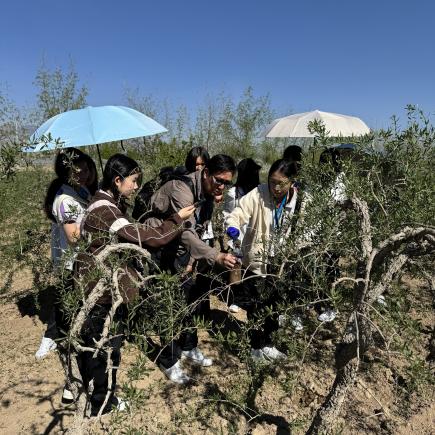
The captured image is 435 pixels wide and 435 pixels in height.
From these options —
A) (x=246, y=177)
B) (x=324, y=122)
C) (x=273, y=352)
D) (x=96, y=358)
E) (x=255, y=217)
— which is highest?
(x=324, y=122)

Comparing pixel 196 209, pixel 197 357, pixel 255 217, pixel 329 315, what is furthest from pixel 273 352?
pixel 196 209

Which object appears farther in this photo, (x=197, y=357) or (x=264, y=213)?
(x=197, y=357)

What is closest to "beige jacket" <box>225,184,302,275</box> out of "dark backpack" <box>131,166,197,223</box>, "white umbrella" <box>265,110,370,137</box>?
"dark backpack" <box>131,166,197,223</box>

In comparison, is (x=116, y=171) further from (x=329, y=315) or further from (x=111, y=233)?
(x=329, y=315)

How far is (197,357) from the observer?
12.2 feet

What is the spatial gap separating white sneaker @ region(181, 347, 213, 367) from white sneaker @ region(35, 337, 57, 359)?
1264 millimetres

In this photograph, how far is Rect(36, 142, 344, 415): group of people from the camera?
7.90ft

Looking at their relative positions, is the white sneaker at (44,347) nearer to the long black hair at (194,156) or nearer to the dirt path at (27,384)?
the dirt path at (27,384)

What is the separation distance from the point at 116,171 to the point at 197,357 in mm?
2022

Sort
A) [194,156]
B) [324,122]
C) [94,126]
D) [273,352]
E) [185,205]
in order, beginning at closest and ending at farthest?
[185,205] < [94,126] < [273,352] < [194,156] < [324,122]

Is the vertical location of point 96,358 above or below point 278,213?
below

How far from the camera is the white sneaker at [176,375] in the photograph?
342 cm

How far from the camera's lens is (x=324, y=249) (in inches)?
82.7

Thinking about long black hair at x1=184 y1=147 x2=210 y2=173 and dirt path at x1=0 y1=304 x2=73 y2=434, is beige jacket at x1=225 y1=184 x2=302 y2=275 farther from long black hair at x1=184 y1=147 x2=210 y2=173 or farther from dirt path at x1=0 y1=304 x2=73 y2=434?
dirt path at x1=0 y1=304 x2=73 y2=434
